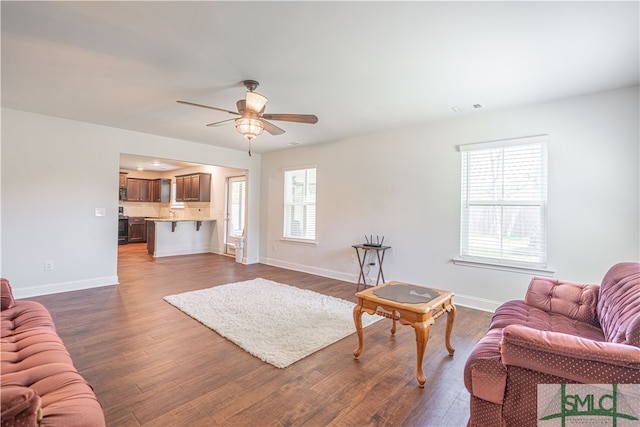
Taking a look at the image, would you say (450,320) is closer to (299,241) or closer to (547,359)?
(547,359)

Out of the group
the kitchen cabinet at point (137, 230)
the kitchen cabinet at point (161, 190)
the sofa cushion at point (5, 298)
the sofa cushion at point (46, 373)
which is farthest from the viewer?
the kitchen cabinet at point (161, 190)

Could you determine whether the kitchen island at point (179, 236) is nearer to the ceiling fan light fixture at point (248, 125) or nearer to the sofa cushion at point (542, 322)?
the ceiling fan light fixture at point (248, 125)

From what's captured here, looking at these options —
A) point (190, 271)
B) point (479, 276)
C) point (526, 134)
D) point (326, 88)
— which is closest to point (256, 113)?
point (326, 88)

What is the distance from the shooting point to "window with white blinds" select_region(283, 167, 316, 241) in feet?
19.6

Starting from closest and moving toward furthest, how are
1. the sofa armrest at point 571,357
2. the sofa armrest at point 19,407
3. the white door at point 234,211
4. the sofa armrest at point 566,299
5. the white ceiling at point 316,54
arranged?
1. the sofa armrest at point 19,407
2. the sofa armrest at point 571,357
3. the white ceiling at point 316,54
4. the sofa armrest at point 566,299
5. the white door at point 234,211

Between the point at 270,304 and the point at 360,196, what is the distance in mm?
2410

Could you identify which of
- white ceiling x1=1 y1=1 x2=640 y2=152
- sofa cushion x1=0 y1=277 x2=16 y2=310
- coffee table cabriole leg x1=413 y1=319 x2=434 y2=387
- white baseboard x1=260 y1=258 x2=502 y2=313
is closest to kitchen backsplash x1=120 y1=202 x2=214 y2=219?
white baseboard x1=260 y1=258 x2=502 y2=313

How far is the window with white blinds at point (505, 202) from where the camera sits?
3480 mm

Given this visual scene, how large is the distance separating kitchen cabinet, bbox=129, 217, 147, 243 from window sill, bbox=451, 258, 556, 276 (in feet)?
32.5

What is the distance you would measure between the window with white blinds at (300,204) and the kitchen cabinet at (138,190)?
20.7 feet

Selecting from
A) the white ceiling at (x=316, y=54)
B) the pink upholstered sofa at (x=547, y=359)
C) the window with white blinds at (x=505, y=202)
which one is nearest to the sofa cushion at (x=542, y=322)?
the pink upholstered sofa at (x=547, y=359)

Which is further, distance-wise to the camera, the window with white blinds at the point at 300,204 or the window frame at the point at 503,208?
the window with white blinds at the point at 300,204

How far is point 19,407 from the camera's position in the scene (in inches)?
36.9

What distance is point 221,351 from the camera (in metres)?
2.61
